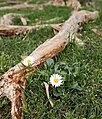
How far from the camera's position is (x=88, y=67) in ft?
10.2

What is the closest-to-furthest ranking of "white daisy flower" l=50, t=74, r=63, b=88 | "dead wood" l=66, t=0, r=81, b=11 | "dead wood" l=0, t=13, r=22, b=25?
"white daisy flower" l=50, t=74, r=63, b=88
"dead wood" l=0, t=13, r=22, b=25
"dead wood" l=66, t=0, r=81, b=11

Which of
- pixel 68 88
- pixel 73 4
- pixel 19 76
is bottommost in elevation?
pixel 73 4

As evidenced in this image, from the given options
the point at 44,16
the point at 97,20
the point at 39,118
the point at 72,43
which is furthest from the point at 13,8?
the point at 39,118

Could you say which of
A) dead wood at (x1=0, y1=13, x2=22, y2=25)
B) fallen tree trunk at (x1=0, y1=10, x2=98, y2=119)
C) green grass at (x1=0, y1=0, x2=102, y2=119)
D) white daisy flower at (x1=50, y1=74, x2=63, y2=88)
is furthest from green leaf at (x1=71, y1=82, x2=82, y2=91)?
dead wood at (x1=0, y1=13, x2=22, y2=25)

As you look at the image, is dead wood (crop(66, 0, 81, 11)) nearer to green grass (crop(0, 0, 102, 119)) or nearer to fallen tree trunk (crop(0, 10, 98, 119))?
fallen tree trunk (crop(0, 10, 98, 119))

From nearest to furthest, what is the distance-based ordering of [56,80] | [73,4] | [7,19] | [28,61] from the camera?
[56,80] < [28,61] < [7,19] < [73,4]

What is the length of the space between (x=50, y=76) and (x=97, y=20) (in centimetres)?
303

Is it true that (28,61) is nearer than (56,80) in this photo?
No

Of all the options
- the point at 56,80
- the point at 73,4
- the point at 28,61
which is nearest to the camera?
the point at 56,80

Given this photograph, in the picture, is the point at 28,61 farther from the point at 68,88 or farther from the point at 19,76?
the point at 68,88

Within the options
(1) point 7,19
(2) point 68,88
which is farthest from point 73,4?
(2) point 68,88

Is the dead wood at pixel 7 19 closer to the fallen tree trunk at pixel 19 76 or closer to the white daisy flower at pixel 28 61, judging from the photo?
the fallen tree trunk at pixel 19 76

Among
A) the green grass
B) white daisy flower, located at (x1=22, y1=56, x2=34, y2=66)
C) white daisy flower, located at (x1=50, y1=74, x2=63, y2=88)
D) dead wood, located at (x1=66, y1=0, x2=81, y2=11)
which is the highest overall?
white daisy flower, located at (x1=22, y1=56, x2=34, y2=66)

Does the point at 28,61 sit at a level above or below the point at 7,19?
above
